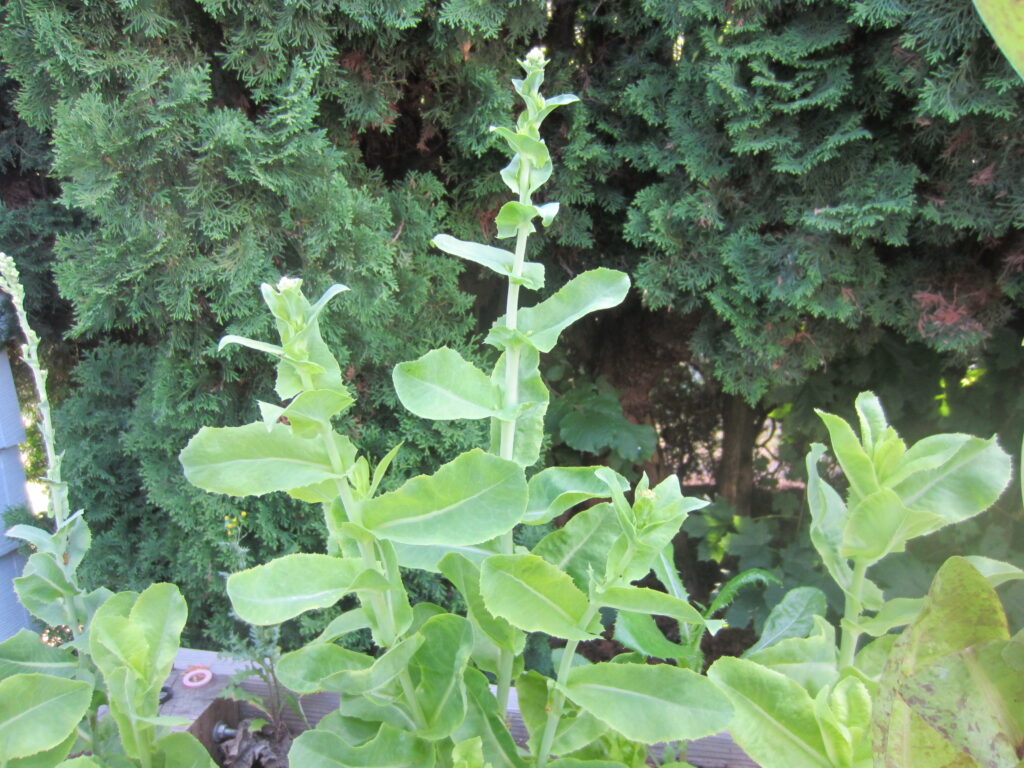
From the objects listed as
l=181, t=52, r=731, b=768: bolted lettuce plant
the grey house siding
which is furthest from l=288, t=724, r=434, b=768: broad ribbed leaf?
the grey house siding

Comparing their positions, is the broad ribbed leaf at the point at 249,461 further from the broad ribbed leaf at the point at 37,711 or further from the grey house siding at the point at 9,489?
the grey house siding at the point at 9,489

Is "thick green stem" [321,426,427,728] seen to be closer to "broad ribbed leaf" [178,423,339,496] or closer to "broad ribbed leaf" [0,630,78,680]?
"broad ribbed leaf" [178,423,339,496]

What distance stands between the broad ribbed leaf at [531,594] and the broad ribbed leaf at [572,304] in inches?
6.3

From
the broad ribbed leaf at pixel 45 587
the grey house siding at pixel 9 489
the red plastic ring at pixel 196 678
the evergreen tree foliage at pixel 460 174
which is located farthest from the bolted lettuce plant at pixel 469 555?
the grey house siding at pixel 9 489

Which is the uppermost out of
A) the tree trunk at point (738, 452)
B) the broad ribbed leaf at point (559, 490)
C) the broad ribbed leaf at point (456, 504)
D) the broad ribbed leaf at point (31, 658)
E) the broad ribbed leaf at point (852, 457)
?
the tree trunk at point (738, 452)

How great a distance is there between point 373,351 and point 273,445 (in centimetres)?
105

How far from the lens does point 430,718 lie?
1.71 feet

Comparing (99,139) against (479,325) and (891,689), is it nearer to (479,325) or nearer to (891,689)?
(479,325)

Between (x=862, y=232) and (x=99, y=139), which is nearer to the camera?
(x=99, y=139)

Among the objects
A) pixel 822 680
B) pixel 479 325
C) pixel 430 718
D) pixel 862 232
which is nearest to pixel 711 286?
pixel 862 232

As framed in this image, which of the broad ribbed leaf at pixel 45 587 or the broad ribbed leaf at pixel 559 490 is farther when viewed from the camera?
the broad ribbed leaf at pixel 45 587

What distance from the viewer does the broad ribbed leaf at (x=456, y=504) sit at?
44 cm

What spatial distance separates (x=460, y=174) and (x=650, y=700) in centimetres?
137

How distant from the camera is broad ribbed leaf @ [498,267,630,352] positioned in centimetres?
52
